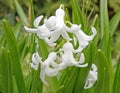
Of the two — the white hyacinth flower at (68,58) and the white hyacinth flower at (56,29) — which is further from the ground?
the white hyacinth flower at (56,29)

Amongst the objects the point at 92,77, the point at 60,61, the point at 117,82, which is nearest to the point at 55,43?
the point at 60,61

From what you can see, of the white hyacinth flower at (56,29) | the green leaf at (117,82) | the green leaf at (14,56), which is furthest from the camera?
the green leaf at (117,82)

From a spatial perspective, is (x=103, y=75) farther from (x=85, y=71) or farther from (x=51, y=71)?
(x=51, y=71)

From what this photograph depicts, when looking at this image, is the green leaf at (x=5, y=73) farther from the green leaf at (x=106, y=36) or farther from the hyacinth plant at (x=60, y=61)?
the green leaf at (x=106, y=36)

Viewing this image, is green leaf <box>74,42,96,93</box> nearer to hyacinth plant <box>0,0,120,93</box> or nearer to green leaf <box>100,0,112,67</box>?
hyacinth plant <box>0,0,120,93</box>

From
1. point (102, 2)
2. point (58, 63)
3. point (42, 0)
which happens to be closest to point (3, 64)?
point (58, 63)

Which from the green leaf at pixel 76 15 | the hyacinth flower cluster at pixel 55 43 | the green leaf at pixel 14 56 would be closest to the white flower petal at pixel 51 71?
the hyacinth flower cluster at pixel 55 43
